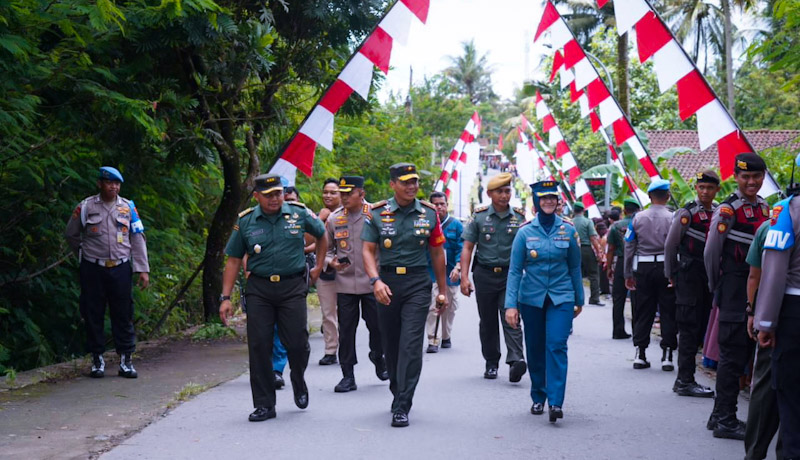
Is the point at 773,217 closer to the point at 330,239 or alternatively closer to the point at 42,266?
the point at 330,239

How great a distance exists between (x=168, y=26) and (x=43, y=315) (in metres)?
3.87

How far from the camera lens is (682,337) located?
340 inches

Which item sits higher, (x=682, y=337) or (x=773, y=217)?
(x=773, y=217)

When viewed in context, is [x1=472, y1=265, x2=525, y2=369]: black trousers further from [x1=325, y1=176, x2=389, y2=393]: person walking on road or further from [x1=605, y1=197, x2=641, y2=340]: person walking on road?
[x1=605, y1=197, x2=641, y2=340]: person walking on road

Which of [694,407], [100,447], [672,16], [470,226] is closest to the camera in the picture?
[100,447]

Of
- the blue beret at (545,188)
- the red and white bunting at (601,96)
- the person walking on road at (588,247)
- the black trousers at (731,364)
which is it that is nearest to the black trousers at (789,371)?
the black trousers at (731,364)

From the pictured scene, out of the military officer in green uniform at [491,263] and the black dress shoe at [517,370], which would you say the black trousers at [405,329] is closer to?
the black dress shoe at [517,370]

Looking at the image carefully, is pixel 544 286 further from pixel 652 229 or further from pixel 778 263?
pixel 652 229

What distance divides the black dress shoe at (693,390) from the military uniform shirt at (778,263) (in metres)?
3.50

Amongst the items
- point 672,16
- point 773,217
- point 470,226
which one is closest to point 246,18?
point 470,226

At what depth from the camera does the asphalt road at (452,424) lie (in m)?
6.45

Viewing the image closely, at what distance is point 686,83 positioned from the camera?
882 centimetres

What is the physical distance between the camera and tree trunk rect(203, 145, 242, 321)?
1293 centimetres

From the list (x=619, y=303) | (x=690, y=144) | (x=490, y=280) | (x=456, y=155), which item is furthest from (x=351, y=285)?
(x=690, y=144)
